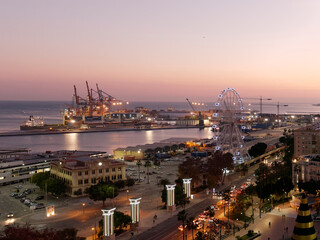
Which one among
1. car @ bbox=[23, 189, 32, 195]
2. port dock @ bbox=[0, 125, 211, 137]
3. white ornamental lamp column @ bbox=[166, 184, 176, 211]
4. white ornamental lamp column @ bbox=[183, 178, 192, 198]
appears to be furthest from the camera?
Result: port dock @ bbox=[0, 125, 211, 137]

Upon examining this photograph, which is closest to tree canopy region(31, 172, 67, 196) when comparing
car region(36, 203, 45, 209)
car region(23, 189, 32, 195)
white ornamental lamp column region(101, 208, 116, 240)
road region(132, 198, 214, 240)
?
car region(23, 189, 32, 195)

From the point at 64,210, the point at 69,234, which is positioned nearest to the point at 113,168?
the point at 64,210

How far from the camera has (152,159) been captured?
23.3 m

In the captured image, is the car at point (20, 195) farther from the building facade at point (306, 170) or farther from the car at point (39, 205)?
the building facade at point (306, 170)

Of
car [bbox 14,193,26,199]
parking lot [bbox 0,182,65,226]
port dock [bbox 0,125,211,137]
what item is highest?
car [bbox 14,193,26,199]

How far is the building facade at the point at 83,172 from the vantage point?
45.5 ft

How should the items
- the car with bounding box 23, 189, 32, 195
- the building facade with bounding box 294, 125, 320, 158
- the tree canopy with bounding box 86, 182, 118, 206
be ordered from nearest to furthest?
the tree canopy with bounding box 86, 182, 118, 206, the car with bounding box 23, 189, 32, 195, the building facade with bounding box 294, 125, 320, 158

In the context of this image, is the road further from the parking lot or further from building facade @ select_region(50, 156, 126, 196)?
building facade @ select_region(50, 156, 126, 196)

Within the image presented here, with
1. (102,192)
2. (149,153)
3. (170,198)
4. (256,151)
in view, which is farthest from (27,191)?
(256,151)

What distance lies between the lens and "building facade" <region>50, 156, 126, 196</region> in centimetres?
1388

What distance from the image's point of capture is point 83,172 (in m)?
14.1

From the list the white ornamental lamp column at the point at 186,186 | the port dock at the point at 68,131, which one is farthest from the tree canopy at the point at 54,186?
the port dock at the point at 68,131

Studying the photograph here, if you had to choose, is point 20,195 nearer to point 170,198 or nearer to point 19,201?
point 19,201

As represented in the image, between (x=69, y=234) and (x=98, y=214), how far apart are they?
11.6 ft
